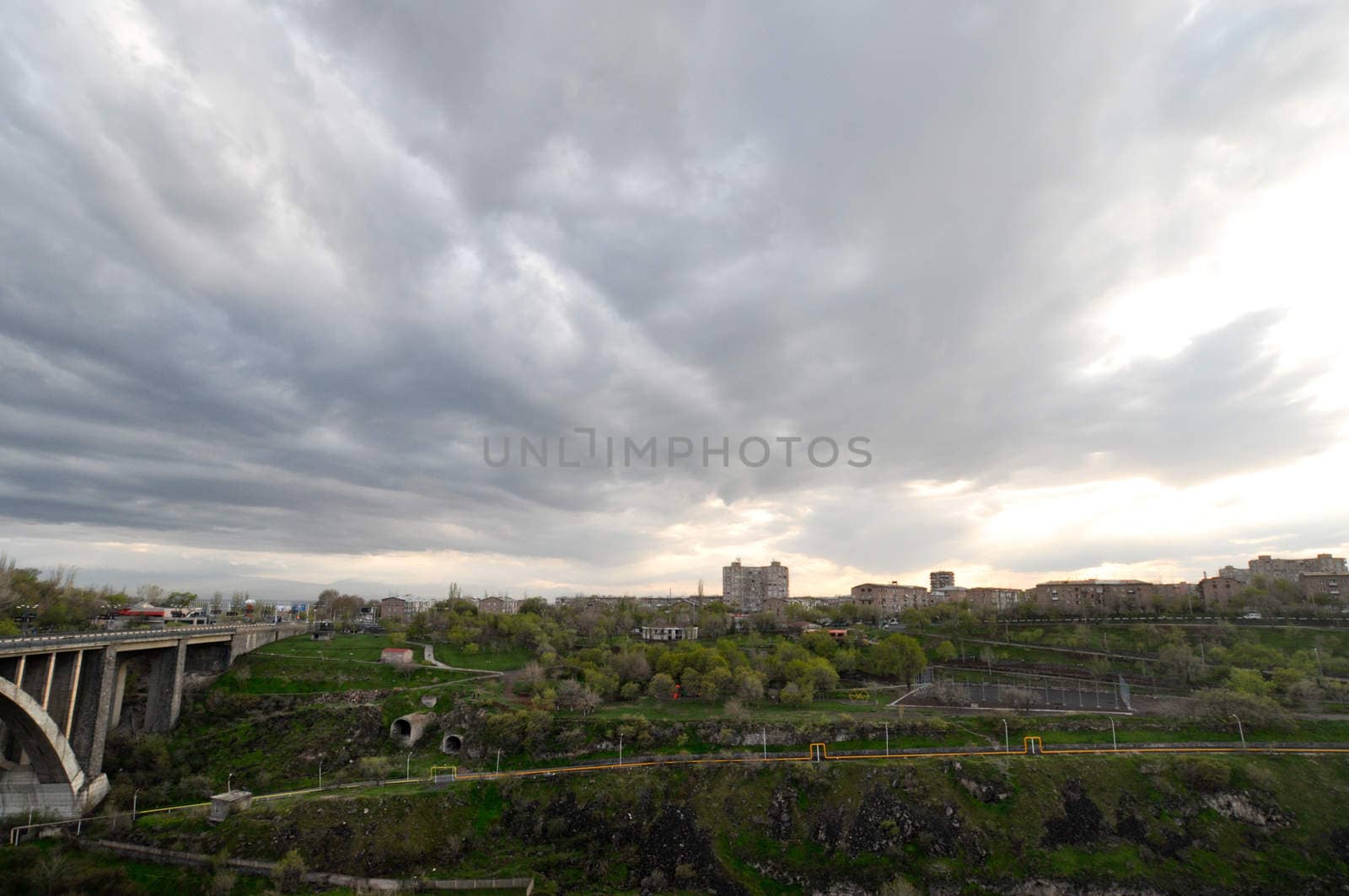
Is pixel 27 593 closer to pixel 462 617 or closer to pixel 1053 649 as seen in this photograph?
pixel 462 617

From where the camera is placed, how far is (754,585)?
168m

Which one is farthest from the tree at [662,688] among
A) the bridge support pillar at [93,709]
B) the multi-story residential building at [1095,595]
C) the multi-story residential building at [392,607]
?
the multi-story residential building at [392,607]

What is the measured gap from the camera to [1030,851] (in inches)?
1614

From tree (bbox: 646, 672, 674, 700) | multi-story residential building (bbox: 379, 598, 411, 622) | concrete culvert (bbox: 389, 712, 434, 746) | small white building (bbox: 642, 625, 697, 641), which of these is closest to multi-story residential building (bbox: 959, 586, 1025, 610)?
small white building (bbox: 642, 625, 697, 641)

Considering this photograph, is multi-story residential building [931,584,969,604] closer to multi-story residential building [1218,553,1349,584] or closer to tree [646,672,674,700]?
multi-story residential building [1218,553,1349,584]

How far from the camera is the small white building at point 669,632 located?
349ft

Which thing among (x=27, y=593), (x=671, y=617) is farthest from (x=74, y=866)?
(x=671, y=617)

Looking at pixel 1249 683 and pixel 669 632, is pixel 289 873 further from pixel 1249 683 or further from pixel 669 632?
pixel 1249 683

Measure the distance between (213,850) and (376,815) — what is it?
9548 millimetres

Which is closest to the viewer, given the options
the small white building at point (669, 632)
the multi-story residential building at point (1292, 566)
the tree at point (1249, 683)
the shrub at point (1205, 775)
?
the shrub at point (1205, 775)

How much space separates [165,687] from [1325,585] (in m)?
→ 171

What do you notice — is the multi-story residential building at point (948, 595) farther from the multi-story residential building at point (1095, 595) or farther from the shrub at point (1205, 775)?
the shrub at point (1205, 775)

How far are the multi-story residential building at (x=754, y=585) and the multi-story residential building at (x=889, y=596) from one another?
64.0ft

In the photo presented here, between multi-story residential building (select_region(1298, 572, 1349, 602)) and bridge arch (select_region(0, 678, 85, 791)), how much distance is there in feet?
503
